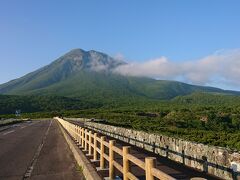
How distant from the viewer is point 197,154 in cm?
1387

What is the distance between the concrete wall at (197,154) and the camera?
37.3 feet

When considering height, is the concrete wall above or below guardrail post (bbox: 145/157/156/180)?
below

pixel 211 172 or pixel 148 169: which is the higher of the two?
pixel 148 169

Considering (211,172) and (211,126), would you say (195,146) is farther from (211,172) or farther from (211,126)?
(211,126)

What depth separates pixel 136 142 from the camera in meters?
23.3

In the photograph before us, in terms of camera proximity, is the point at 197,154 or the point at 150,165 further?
the point at 197,154

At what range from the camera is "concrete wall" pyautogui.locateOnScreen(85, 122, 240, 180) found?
1136cm

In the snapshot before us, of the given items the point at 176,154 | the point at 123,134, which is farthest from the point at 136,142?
the point at 176,154

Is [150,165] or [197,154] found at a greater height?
[150,165]

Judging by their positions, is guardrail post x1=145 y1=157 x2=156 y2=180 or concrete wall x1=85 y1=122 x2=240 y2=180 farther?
concrete wall x1=85 y1=122 x2=240 y2=180

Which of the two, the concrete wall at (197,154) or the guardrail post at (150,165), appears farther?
the concrete wall at (197,154)

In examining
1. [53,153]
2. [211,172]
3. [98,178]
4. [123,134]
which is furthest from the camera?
[123,134]

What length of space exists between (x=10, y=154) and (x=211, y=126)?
293 ft

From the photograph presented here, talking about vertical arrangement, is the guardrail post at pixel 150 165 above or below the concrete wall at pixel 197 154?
above
